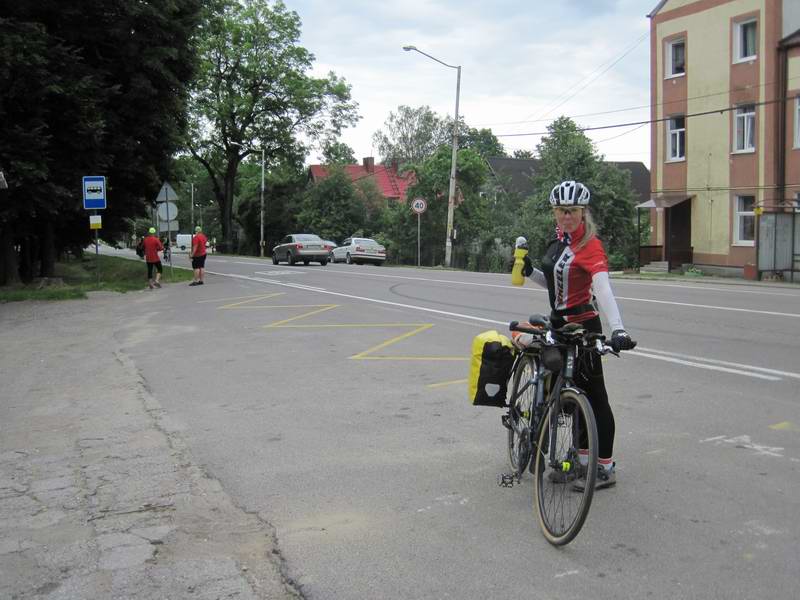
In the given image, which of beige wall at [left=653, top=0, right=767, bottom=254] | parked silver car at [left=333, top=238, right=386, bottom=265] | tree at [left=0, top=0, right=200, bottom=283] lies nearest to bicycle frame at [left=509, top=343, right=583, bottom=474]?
tree at [left=0, top=0, right=200, bottom=283]

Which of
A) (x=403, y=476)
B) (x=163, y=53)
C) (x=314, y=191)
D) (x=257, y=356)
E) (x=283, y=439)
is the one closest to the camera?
(x=403, y=476)

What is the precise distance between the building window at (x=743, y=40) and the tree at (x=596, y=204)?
7.19m

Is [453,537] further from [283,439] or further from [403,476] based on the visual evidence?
[283,439]

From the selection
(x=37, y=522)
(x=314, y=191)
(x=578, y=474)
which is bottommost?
(x=37, y=522)

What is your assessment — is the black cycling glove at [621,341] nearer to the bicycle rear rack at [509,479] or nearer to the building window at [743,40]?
the bicycle rear rack at [509,479]

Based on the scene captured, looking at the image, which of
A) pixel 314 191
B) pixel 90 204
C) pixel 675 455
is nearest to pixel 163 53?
pixel 90 204

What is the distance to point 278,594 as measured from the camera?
3543 millimetres

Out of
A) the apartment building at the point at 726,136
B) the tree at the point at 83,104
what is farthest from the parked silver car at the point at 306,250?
the apartment building at the point at 726,136

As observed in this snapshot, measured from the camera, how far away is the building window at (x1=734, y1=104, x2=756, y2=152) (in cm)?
2761

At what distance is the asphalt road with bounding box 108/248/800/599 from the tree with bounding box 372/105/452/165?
6661 centimetres

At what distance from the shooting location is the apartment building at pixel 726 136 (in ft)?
86.3

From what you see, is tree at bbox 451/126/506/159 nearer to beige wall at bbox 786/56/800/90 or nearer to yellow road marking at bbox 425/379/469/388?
beige wall at bbox 786/56/800/90

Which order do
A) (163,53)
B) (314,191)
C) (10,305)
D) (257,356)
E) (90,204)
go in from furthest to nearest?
1. (314,191)
2. (163,53)
3. (90,204)
4. (10,305)
5. (257,356)

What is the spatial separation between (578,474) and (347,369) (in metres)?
5.42
